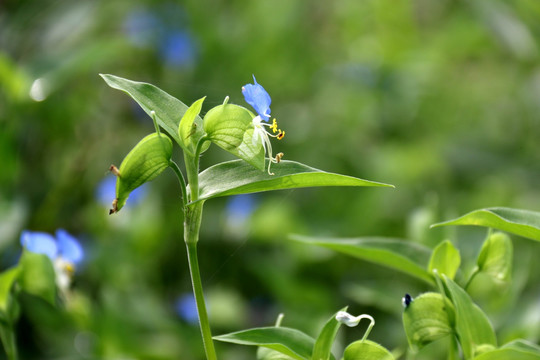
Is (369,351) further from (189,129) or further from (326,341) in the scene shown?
(189,129)

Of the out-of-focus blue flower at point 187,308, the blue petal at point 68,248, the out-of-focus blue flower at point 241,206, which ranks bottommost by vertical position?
the out-of-focus blue flower at point 187,308

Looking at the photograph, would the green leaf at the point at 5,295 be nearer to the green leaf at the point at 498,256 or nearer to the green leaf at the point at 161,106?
the green leaf at the point at 161,106

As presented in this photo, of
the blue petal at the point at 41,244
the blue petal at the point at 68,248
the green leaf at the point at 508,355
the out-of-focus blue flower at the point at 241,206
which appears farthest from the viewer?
the out-of-focus blue flower at the point at 241,206

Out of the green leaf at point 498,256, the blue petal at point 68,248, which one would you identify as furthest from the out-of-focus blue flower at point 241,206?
the green leaf at point 498,256

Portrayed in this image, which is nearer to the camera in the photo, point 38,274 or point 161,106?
point 161,106

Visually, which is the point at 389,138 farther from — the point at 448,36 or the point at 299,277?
the point at 299,277

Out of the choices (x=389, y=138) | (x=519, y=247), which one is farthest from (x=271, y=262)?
(x=389, y=138)

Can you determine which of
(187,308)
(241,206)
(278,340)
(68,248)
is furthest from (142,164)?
(241,206)
